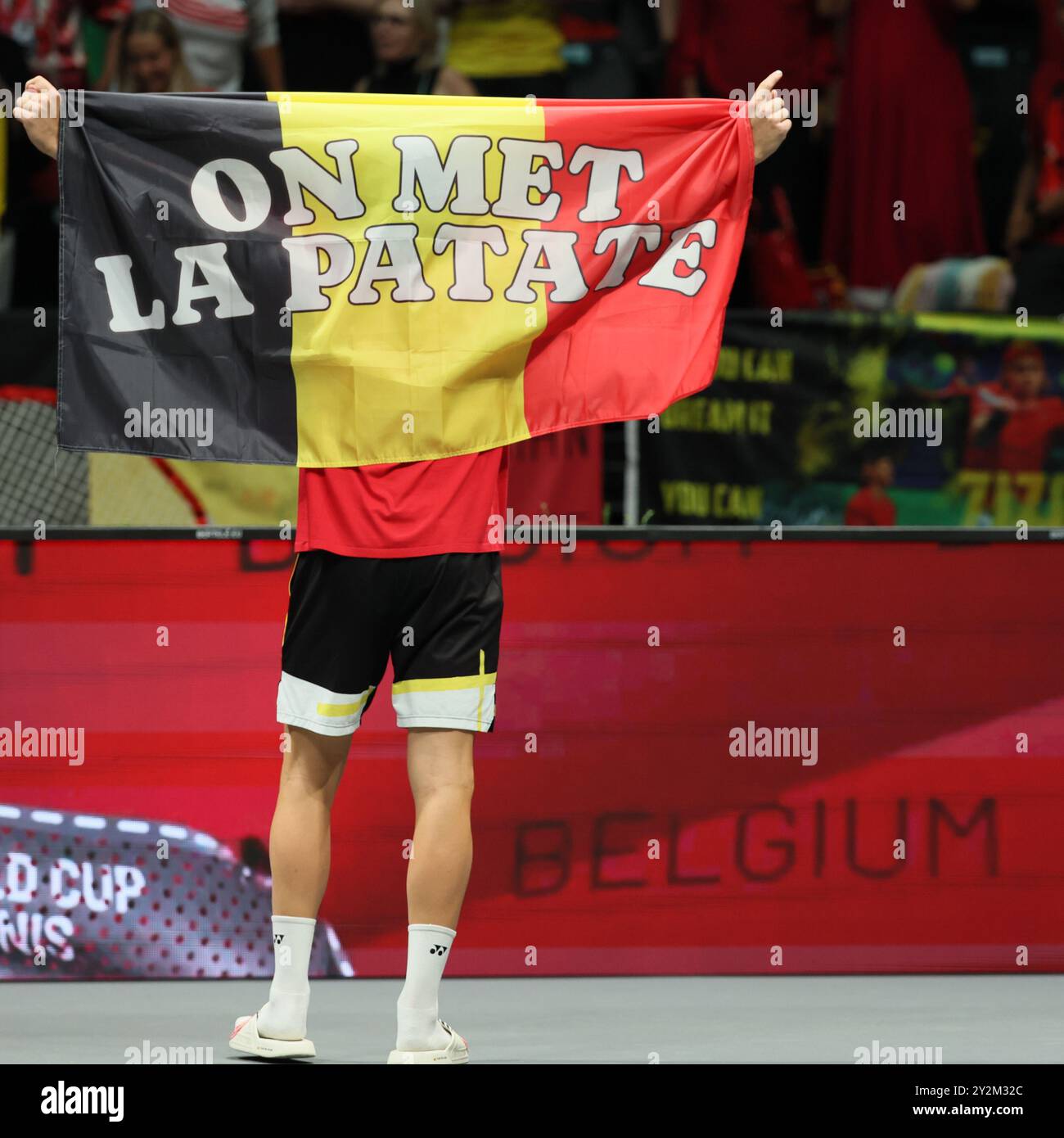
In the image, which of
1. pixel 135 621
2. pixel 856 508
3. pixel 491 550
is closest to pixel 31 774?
pixel 135 621

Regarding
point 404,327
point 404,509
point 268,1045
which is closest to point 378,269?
point 404,327

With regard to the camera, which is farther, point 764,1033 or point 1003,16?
point 1003,16

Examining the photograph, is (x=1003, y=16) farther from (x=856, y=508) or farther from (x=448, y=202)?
(x=448, y=202)

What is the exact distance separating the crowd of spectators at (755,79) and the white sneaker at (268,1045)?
4.14 m

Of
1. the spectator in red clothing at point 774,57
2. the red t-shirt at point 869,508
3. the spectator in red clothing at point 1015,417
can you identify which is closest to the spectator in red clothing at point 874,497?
the red t-shirt at point 869,508

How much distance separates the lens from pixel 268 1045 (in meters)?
3.72

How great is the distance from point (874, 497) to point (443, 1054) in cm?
318

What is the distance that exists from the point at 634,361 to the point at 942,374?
256cm

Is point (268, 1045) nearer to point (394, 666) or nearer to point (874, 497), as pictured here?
point (394, 666)

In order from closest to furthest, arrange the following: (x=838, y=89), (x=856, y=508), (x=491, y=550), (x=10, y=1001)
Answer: (x=491, y=550) < (x=10, y=1001) < (x=856, y=508) < (x=838, y=89)

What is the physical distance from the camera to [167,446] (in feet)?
13.2

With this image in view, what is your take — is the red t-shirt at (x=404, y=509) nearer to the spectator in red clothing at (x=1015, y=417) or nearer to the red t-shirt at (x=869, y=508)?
the red t-shirt at (x=869, y=508)

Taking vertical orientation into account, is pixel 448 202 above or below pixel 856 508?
above

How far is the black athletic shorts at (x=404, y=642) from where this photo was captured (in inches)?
150
